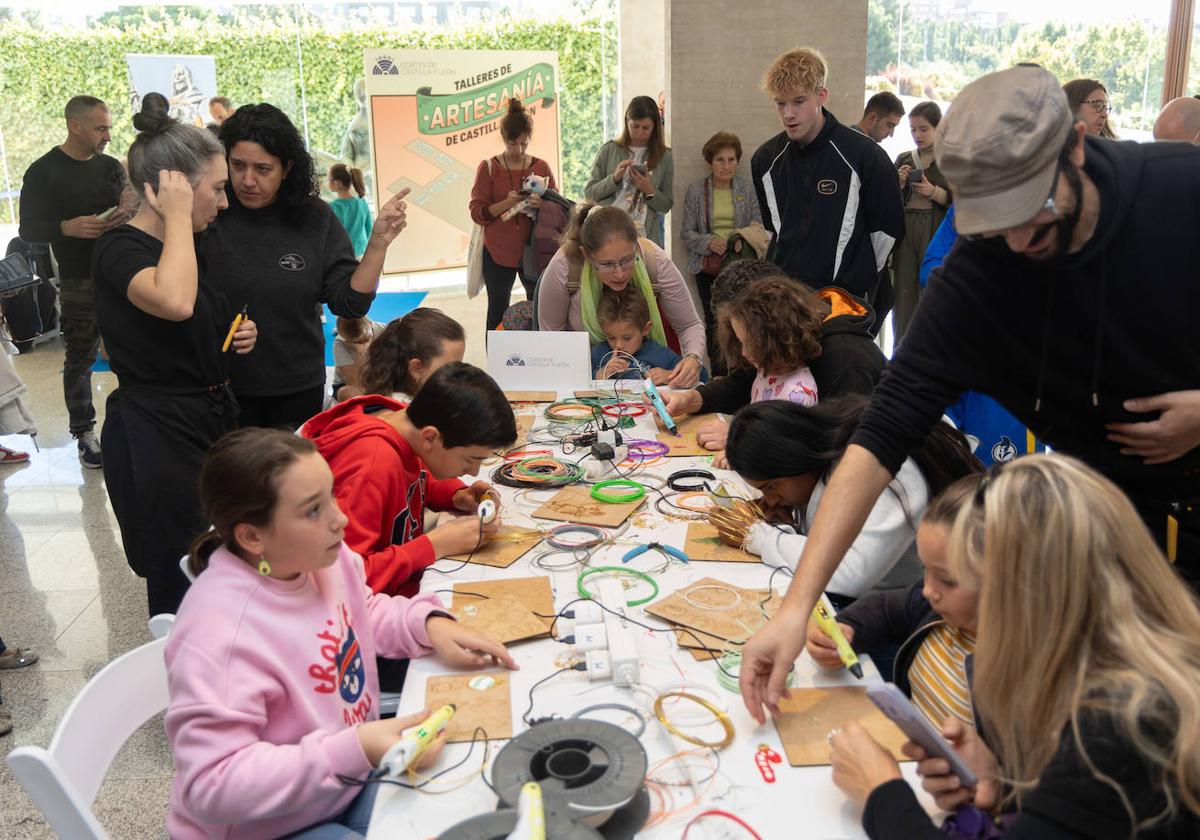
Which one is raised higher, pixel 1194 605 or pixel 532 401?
pixel 1194 605

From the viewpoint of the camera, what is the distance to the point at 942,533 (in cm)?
130

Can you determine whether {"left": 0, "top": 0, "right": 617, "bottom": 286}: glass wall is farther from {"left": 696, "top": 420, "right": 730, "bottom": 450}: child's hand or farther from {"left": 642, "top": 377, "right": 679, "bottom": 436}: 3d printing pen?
{"left": 696, "top": 420, "right": 730, "bottom": 450}: child's hand

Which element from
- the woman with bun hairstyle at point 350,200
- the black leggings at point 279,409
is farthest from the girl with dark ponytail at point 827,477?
the woman with bun hairstyle at point 350,200

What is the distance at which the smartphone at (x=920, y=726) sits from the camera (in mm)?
1081

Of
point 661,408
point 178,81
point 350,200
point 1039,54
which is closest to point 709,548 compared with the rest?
point 661,408

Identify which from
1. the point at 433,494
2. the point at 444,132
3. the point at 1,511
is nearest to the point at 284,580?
the point at 433,494

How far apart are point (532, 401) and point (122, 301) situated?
4.37 ft

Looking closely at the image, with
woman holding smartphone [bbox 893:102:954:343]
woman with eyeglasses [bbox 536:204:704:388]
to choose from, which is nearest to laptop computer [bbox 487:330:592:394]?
woman with eyeglasses [bbox 536:204:704:388]

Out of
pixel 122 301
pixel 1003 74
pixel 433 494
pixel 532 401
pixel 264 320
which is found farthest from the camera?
pixel 532 401

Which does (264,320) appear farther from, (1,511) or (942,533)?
(1,511)

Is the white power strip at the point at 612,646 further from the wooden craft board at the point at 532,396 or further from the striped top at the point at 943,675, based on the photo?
the wooden craft board at the point at 532,396

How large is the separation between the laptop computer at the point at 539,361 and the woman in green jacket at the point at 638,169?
1.99 meters

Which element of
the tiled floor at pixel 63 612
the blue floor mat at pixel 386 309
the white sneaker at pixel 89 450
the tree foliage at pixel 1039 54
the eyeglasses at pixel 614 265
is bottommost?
the tiled floor at pixel 63 612

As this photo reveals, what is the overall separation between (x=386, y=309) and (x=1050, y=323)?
663cm
